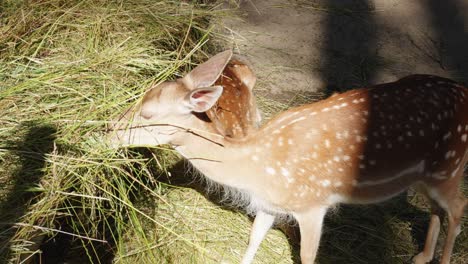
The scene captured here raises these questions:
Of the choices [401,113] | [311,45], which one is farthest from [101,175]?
[311,45]

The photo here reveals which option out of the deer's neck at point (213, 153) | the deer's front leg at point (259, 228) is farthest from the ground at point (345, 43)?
the deer's neck at point (213, 153)

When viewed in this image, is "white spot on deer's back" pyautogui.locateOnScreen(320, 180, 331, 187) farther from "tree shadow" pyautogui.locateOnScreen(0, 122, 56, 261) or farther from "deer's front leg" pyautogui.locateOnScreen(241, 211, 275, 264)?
"tree shadow" pyautogui.locateOnScreen(0, 122, 56, 261)

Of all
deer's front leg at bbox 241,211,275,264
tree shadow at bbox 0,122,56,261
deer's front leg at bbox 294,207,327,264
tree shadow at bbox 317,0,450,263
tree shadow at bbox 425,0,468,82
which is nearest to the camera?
tree shadow at bbox 0,122,56,261

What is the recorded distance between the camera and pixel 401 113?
11.2ft

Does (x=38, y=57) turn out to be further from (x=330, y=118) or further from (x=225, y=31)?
(x=225, y=31)

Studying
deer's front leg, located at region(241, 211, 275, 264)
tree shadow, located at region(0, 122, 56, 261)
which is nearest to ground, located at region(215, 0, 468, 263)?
deer's front leg, located at region(241, 211, 275, 264)

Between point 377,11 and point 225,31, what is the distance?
172cm

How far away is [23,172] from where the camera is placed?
3039 mm

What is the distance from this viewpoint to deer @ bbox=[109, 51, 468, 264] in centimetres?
327

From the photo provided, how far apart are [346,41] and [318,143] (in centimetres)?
278

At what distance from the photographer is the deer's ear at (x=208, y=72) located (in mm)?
3205

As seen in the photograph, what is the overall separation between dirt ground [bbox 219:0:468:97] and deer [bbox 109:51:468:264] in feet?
5.77

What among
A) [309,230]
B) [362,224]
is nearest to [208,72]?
[309,230]

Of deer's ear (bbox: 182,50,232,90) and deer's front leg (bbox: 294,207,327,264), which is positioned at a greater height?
deer's ear (bbox: 182,50,232,90)
